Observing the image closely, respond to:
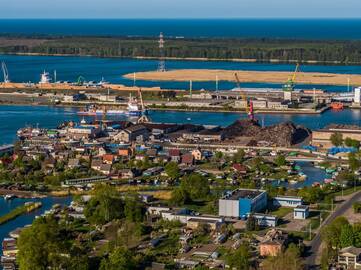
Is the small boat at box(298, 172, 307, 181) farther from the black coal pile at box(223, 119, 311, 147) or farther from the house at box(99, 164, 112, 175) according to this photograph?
the house at box(99, 164, 112, 175)

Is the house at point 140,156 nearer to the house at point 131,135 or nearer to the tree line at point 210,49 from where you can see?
the house at point 131,135

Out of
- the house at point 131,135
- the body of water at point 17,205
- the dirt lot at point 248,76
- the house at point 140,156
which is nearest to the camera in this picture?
the body of water at point 17,205

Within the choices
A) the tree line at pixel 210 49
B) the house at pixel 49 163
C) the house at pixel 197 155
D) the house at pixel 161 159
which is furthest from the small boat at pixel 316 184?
the tree line at pixel 210 49

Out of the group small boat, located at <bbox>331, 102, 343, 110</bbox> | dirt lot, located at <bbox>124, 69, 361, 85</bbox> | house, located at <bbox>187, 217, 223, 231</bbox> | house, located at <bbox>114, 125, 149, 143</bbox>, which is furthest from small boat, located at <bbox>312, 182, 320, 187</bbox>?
dirt lot, located at <bbox>124, 69, 361, 85</bbox>

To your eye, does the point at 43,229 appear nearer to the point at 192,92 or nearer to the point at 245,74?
the point at 192,92

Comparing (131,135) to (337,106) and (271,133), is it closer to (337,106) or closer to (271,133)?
(271,133)

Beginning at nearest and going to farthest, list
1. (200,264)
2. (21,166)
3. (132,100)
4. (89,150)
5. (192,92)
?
(200,264), (21,166), (89,150), (132,100), (192,92)

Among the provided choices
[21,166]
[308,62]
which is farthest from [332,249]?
[308,62]

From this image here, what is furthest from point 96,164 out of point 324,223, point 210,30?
point 210,30
